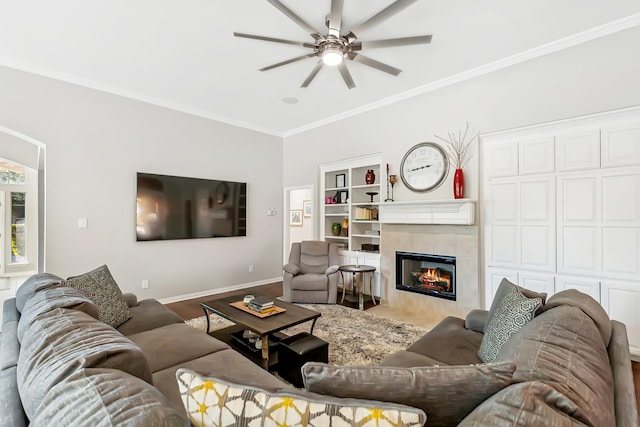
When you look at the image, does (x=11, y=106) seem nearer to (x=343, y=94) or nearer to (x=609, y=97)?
(x=343, y=94)

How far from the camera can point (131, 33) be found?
2.88m

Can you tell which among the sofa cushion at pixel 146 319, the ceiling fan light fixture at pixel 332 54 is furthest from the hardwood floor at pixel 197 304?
the ceiling fan light fixture at pixel 332 54

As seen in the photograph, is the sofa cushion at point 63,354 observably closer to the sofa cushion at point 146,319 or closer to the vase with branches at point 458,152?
the sofa cushion at point 146,319

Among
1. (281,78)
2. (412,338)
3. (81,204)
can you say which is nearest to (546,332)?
(412,338)

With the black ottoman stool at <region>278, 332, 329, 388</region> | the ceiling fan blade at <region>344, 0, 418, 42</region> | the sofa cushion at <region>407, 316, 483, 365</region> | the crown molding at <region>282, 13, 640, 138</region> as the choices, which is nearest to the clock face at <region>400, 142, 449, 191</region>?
the crown molding at <region>282, 13, 640, 138</region>

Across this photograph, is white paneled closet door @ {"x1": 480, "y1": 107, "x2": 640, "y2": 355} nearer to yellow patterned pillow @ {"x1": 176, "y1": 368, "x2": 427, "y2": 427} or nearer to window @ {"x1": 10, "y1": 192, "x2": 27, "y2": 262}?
yellow patterned pillow @ {"x1": 176, "y1": 368, "x2": 427, "y2": 427}

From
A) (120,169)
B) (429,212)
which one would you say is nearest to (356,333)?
(429,212)

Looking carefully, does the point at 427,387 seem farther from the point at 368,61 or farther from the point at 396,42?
the point at 368,61

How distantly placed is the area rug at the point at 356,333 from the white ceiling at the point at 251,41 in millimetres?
3051

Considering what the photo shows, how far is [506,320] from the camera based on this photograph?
1724 millimetres

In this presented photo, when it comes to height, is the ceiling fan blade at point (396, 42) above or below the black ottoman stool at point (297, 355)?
above

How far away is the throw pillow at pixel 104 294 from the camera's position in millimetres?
2244

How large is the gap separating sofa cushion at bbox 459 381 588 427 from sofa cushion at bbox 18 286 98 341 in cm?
185

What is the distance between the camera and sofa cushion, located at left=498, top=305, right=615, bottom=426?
860 mm
